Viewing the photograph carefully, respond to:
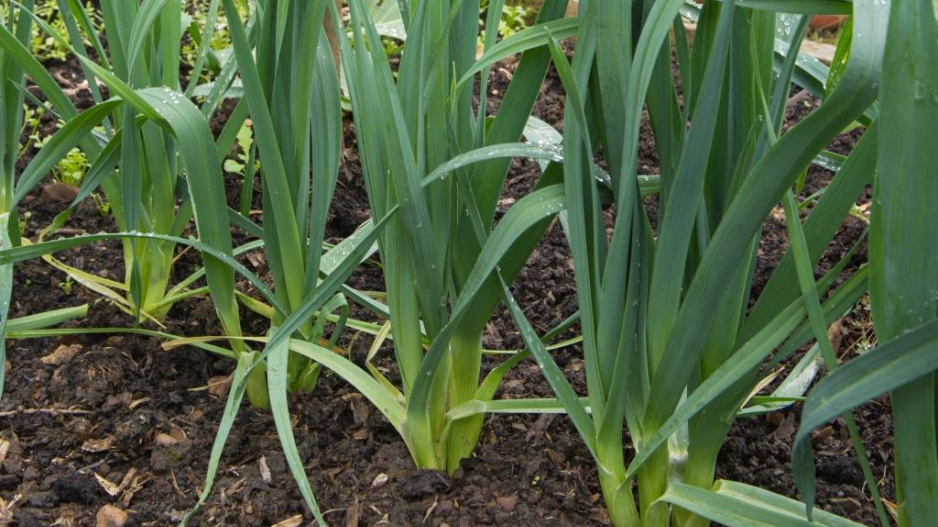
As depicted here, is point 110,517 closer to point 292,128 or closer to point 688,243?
point 292,128

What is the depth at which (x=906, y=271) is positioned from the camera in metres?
0.88

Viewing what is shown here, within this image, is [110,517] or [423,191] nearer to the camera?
[423,191]

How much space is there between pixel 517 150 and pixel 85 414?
2.74ft

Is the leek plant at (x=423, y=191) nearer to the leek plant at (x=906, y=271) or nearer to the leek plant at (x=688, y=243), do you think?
the leek plant at (x=688, y=243)

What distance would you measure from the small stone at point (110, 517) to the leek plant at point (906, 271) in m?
0.88

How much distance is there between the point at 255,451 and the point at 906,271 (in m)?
0.94

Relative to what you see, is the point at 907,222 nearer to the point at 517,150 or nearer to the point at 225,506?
the point at 517,150

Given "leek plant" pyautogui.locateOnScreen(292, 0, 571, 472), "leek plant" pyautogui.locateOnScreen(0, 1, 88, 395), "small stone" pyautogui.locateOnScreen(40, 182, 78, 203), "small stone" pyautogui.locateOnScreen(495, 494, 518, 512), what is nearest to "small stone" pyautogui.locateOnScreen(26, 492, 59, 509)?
"leek plant" pyautogui.locateOnScreen(0, 1, 88, 395)

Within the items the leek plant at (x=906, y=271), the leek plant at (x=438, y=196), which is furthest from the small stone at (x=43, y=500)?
the leek plant at (x=906, y=271)

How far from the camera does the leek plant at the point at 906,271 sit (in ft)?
2.70

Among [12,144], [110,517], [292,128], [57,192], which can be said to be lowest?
[110,517]

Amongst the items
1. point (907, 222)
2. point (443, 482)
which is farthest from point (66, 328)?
point (907, 222)

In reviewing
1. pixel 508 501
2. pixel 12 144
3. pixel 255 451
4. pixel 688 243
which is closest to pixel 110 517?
pixel 255 451

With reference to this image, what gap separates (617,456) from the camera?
48.1 inches
